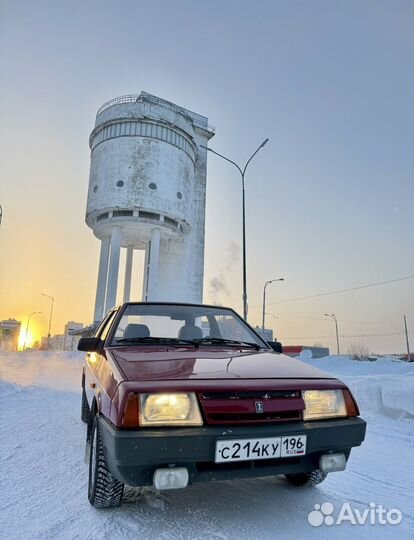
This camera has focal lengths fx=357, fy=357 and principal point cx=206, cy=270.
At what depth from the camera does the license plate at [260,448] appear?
75.8 inches

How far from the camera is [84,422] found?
498cm

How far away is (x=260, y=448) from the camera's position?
199cm

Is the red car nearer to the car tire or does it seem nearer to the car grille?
the car grille

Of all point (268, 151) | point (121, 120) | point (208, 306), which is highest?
point (121, 120)

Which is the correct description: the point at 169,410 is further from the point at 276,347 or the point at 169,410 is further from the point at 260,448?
the point at 276,347

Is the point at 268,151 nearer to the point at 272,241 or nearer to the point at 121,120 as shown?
the point at 272,241

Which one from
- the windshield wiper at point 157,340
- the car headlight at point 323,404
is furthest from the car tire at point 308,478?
the windshield wiper at point 157,340

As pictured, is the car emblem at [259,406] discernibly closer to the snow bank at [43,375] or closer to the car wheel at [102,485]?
the car wheel at [102,485]

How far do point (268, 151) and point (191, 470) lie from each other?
50.2ft

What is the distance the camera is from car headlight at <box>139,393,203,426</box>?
1930 millimetres

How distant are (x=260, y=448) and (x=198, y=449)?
359mm

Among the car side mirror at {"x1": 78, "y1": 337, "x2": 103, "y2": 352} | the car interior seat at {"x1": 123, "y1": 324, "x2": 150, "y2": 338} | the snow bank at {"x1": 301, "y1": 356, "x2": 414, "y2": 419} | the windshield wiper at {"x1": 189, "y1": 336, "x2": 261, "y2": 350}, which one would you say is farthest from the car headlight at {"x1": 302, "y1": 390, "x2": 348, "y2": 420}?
the snow bank at {"x1": 301, "y1": 356, "x2": 414, "y2": 419}

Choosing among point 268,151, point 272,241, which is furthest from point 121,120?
point 272,241

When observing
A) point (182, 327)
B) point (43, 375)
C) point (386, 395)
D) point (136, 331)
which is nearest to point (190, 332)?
point (182, 327)
